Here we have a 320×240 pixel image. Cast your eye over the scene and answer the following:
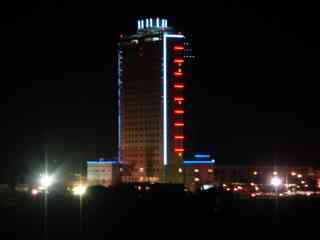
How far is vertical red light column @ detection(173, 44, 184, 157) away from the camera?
14750 cm

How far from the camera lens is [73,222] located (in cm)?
3644

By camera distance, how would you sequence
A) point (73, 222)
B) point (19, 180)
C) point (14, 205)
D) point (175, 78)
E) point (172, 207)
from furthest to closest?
point (175, 78), point (19, 180), point (14, 205), point (172, 207), point (73, 222)

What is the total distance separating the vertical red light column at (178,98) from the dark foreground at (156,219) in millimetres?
90346

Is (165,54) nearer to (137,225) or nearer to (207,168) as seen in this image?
(207,168)

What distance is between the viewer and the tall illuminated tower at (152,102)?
485 ft

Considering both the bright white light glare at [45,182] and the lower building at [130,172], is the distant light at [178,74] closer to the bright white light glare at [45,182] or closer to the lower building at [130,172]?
the lower building at [130,172]

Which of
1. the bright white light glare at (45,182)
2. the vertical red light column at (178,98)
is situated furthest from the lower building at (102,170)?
the bright white light glare at (45,182)

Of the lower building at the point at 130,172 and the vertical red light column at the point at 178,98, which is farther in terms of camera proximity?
the vertical red light column at the point at 178,98

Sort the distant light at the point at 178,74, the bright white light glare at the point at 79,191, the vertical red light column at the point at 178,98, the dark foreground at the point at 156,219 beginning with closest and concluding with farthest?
the dark foreground at the point at 156,219, the bright white light glare at the point at 79,191, the distant light at the point at 178,74, the vertical red light column at the point at 178,98

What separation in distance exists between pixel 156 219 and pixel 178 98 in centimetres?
11017

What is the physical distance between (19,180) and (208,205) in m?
57.8

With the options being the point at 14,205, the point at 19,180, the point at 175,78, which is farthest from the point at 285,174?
the point at 14,205

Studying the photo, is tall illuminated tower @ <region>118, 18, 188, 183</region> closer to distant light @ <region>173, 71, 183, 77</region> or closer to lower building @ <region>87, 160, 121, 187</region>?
distant light @ <region>173, 71, 183, 77</region>

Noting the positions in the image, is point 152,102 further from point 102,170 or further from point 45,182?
point 45,182
